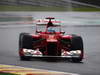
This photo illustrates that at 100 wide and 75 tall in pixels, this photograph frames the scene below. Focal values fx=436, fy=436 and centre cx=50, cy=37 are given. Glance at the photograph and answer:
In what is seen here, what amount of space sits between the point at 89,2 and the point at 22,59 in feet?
68.5

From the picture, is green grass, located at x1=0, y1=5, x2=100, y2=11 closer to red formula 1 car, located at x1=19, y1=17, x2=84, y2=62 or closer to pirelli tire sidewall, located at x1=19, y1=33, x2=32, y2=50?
red formula 1 car, located at x1=19, y1=17, x2=84, y2=62

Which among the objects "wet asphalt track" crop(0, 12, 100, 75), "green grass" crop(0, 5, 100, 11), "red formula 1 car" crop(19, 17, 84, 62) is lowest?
"wet asphalt track" crop(0, 12, 100, 75)

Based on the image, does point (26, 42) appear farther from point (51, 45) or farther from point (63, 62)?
point (63, 62)

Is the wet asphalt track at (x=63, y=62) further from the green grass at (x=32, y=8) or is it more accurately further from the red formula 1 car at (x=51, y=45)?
the green grass at (x=32, y=8)

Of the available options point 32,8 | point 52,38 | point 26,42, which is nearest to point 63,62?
point 52,38

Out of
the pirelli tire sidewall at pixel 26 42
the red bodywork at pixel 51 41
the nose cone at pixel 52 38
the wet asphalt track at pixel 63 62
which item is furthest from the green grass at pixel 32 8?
the nose cone at pixel 52 38

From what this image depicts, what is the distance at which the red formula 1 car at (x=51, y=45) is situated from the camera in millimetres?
10094

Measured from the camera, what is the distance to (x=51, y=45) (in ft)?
33.5

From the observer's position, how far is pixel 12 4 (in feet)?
92.1

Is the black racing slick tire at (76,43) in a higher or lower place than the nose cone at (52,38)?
lower

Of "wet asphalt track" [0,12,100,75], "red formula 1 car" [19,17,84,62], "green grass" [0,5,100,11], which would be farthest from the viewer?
"green grass" [0,5,100,11]

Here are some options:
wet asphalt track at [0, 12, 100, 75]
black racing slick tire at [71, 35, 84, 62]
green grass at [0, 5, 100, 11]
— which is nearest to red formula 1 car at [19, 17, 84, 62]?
black racing slick tire at [71, 35, 84, 62]

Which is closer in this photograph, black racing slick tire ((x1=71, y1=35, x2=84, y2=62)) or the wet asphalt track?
the wet asphalt track

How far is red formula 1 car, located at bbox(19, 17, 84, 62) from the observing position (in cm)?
1009
